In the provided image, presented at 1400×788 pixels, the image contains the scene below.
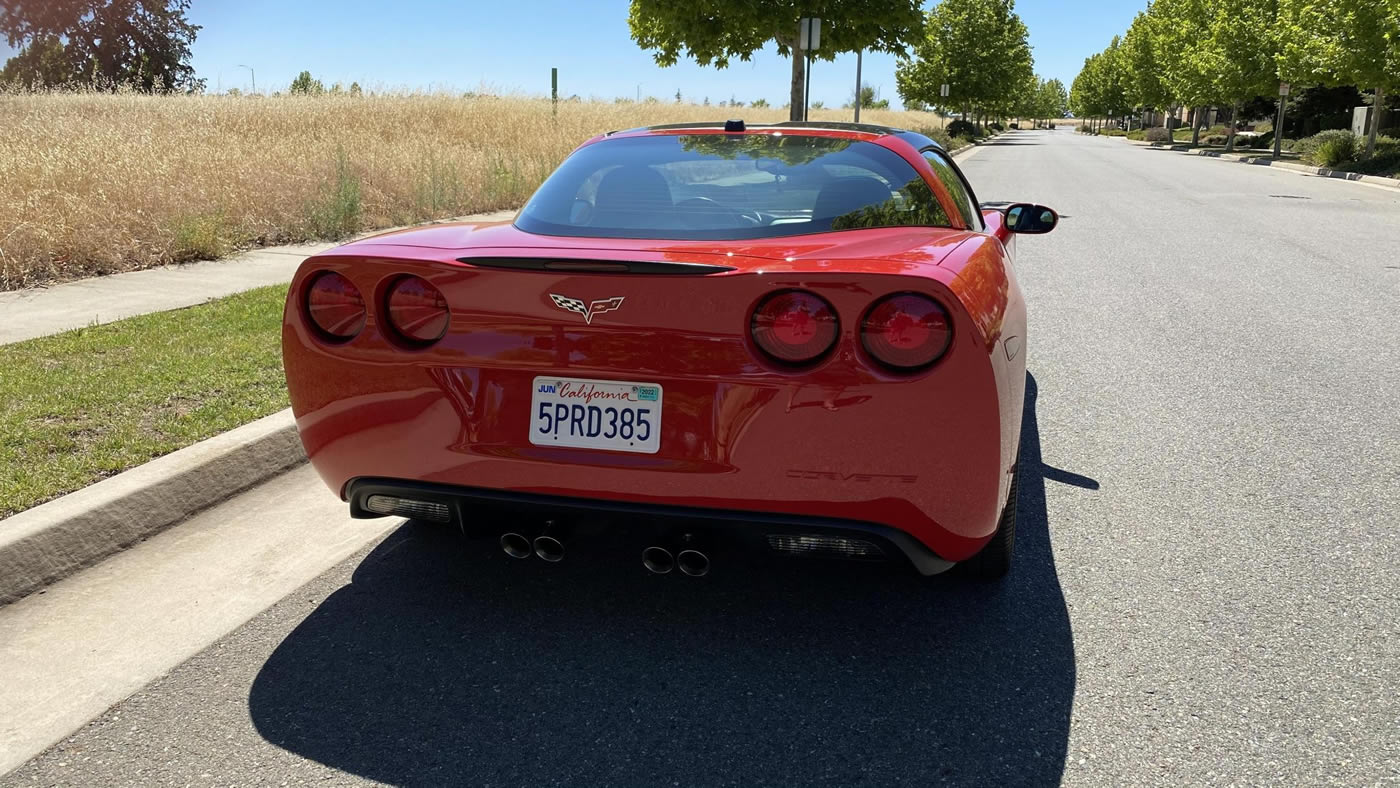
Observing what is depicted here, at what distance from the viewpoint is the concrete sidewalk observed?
6184 mm

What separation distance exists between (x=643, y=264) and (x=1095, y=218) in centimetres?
1460

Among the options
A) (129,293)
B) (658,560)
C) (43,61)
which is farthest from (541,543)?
(43,61)

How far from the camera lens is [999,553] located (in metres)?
3.17

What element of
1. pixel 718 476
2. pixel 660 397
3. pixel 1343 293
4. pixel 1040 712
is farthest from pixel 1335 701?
pixel 1343 293

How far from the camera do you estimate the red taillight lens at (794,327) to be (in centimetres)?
249

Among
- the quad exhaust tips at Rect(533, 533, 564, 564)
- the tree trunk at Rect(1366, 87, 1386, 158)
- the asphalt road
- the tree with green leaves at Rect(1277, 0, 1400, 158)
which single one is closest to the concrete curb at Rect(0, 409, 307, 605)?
the asphalt road

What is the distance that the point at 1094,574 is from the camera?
340 cm

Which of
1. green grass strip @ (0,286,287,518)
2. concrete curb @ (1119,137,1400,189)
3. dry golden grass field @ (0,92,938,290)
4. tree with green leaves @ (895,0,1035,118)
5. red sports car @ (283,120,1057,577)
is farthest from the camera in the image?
tree with green leaves @ (895,0,1035,118)

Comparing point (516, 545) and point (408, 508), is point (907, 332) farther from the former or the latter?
point (408, 508)

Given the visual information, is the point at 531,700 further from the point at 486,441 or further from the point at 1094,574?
the point at 1094,574

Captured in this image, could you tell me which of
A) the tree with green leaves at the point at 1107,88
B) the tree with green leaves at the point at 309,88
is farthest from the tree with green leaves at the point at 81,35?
the tree with green leaves at the point at 1107,88

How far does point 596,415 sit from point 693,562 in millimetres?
480

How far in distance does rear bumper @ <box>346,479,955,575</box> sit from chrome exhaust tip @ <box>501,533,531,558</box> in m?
0.08

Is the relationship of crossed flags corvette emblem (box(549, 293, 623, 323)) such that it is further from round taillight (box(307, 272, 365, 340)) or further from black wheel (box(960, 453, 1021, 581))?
black wheel (box(960, 453, 1021, 581))
